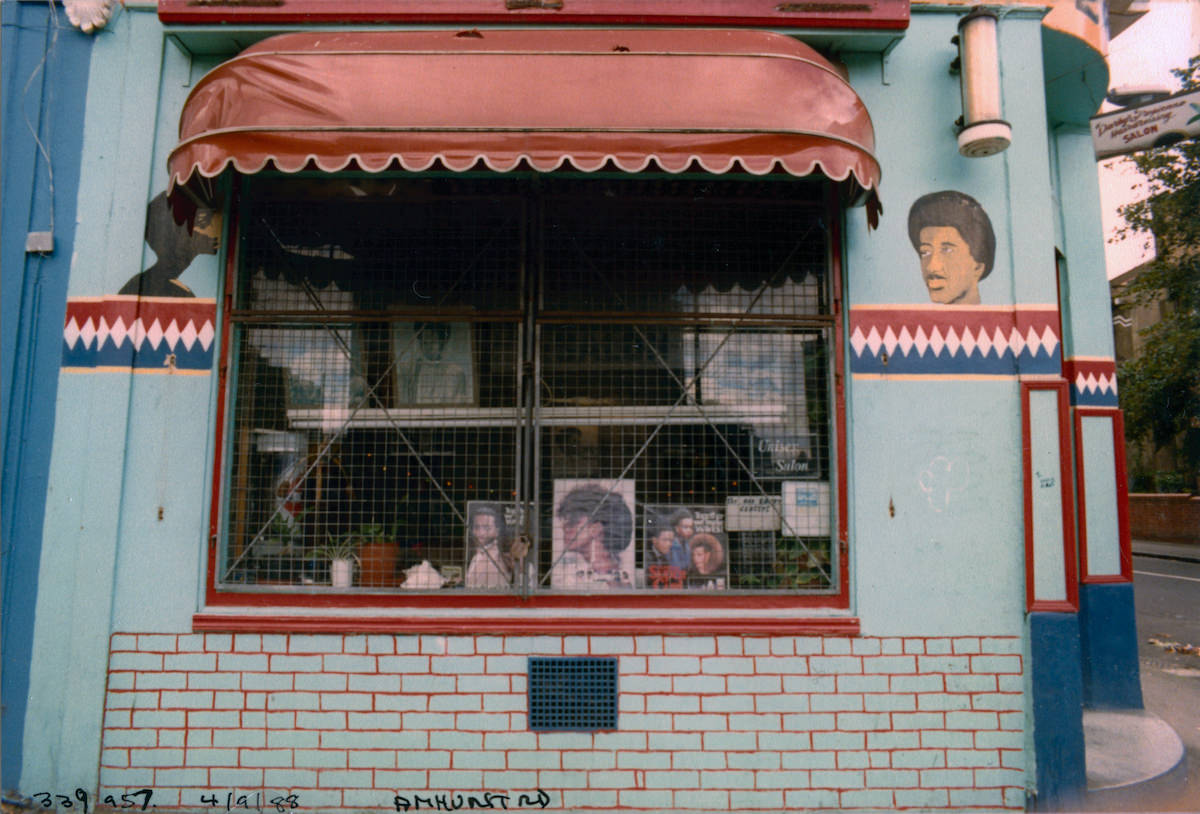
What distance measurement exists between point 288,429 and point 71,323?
4.85 ft

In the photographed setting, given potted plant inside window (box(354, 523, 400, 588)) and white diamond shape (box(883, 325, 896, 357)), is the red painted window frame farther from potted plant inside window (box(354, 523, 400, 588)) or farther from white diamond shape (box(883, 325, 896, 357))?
white diamond shape (box(883, 325, 896, 357))

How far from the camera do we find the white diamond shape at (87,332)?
4.64m

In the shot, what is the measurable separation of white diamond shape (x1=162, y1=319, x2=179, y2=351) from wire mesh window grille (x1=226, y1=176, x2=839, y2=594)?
1.12 ft

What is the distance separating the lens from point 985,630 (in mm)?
4461

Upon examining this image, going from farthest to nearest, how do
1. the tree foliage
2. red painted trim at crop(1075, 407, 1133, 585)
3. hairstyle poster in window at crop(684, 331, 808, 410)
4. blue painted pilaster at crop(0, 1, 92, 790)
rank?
the tree foliage < red painted trim at crop(1075, 407, 1133, 585) < hairstyle poster in window at crop(684, 331, 808, 410) < blue painted pilaster at crop(0, 1, 92, 790)

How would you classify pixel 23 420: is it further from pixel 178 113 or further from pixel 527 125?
pixel 527 125

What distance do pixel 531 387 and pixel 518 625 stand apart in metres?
1.48

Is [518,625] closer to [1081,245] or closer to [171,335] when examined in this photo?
[171,335]

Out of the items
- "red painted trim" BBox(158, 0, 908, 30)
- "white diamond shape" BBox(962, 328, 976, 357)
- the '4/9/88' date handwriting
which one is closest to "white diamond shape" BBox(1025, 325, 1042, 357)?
"white diamond shape" BBox(962, 328, 976, 357)

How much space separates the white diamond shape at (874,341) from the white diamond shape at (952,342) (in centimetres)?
42

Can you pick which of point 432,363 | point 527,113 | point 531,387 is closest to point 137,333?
point 432,363

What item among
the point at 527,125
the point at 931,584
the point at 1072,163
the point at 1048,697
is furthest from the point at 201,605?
the point at 1072,163

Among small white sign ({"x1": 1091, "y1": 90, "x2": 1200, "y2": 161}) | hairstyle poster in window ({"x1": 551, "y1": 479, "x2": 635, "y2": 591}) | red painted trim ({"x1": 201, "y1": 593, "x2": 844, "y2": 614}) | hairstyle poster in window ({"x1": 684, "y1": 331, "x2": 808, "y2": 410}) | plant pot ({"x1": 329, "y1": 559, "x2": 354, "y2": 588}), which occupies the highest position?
small white sign ({"x1": 1091, "y1": 90, "x2": 1200, "y2": 161})

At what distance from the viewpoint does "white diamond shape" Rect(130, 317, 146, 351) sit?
4629 mm
